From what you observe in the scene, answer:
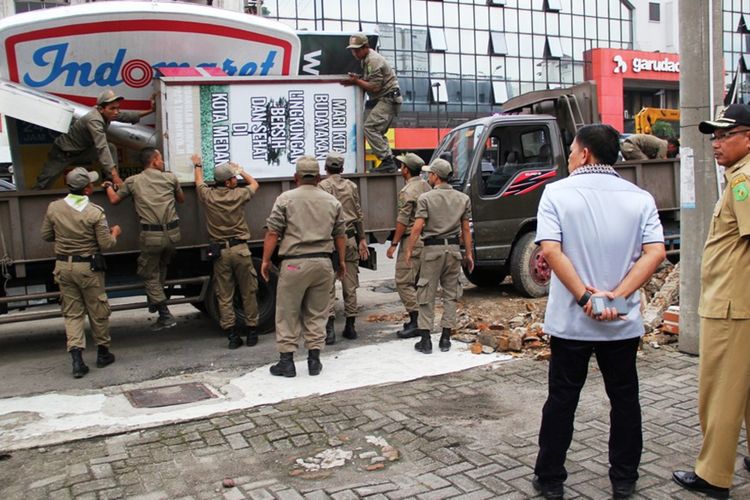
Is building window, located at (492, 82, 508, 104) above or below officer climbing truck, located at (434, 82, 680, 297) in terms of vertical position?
above

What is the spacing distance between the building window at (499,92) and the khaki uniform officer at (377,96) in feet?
109

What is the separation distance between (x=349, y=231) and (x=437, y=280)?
1149mm

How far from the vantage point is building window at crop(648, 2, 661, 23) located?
45.5m

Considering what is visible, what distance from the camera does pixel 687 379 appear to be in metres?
5.38

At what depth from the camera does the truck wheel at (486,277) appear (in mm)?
9695

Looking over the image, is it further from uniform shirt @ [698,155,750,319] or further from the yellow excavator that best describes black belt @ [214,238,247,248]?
the yellow excavator

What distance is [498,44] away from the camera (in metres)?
40.6

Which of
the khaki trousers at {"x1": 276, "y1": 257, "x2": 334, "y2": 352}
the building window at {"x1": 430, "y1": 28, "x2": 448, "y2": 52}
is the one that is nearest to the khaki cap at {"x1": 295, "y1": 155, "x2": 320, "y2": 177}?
the khaki trousers at {"x1": 276, "y1": 257, "x2": 334, "y2": 352}

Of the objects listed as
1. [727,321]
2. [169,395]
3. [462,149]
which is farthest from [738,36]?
[169,395]

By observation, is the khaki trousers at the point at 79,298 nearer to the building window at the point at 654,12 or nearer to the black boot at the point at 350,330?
the black boot at the point at 350,330

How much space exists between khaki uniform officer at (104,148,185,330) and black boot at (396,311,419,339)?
2422mm

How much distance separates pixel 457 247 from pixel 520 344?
3.55 feet

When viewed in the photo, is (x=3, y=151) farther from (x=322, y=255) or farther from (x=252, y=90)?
(x=322, y=255)

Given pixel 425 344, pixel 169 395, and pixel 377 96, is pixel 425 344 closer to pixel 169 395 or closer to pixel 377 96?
pixel 169 395
